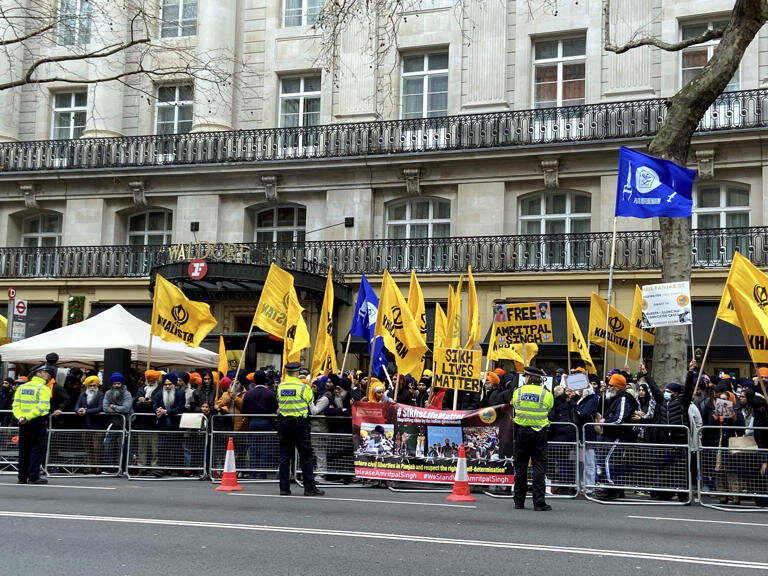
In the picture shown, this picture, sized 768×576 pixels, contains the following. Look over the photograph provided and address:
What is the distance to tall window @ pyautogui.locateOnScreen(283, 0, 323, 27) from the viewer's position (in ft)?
96.6

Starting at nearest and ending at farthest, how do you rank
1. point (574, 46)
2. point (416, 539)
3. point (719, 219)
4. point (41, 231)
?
point (416, 539), point (719, 219), point (574, 46), point (41, 231)

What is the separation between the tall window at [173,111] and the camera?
30.6 metres

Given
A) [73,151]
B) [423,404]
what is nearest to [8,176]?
[73,151]

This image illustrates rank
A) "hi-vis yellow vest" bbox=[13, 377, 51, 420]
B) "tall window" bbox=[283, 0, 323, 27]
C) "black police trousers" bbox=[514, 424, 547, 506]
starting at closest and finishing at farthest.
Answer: "black police trousers" bbox=[514, 424, 547, 506] → "hi-vis yellow vest" bbox=[13, 377, 51, 420] → "tall window" bbox=[283, 0, 323, 27]

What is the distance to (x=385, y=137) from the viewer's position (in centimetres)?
2755

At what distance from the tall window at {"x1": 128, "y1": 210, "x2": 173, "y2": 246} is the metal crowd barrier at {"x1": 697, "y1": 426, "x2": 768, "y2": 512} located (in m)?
20.9

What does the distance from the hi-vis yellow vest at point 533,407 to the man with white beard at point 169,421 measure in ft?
17.9

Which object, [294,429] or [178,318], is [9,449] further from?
[294,429]

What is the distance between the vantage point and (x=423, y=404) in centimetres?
1627

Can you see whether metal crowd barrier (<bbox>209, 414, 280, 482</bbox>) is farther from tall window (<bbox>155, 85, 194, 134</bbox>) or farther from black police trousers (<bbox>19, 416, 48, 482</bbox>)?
tall window (<bbox>155, 85, 194, 134</bbox>)

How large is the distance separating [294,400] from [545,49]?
57.4ft

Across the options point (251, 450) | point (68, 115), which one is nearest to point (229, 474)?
point (251, 450)

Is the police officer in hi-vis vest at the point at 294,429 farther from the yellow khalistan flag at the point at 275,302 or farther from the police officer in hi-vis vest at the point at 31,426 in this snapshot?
the yellow khalistan flag at the point at 275,302


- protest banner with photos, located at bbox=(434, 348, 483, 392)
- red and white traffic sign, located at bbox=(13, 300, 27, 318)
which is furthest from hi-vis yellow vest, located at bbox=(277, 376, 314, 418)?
red and white traffic sign, located at bbox=(13, 300, 27, 318)
